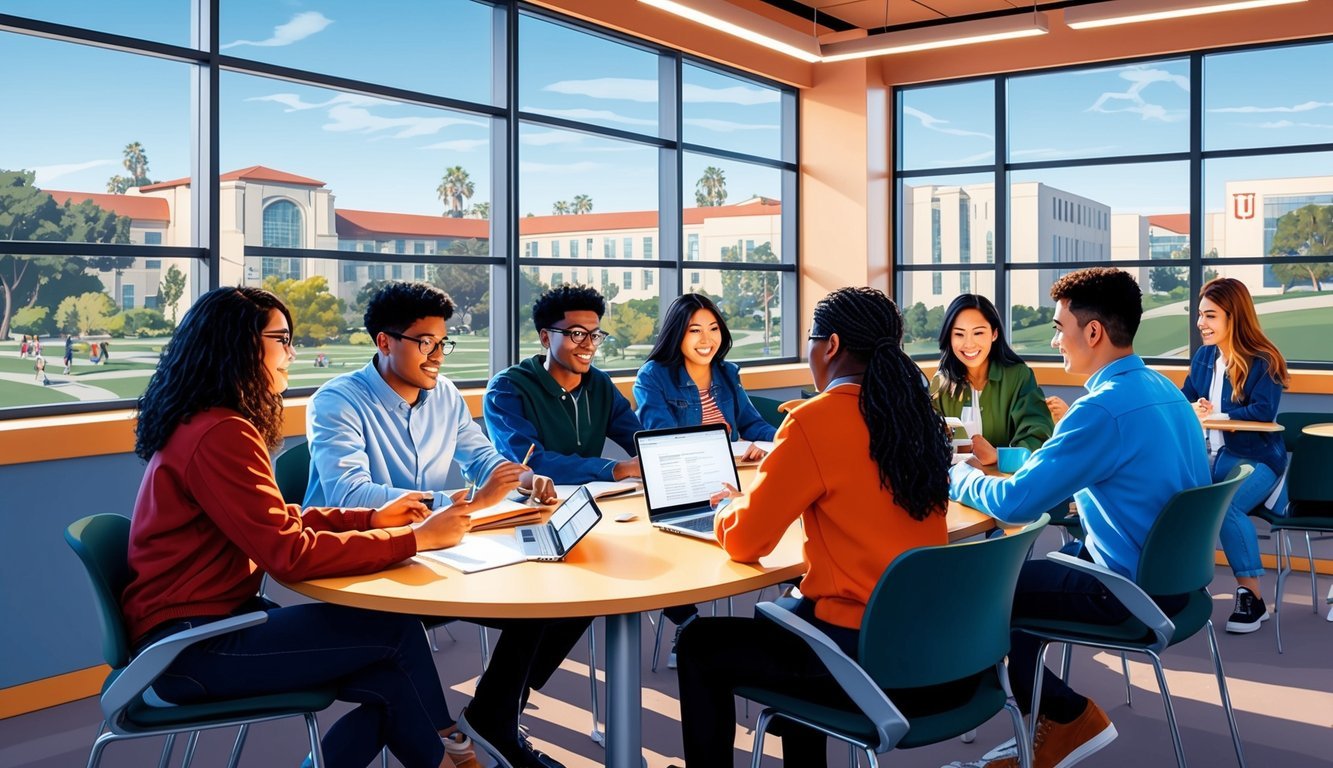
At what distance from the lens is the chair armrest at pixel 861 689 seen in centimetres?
188

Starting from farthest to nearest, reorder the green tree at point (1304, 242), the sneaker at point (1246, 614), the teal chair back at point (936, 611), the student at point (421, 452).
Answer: the green tree at point (1304, 242) → the sneaker at point (1246, 614) → the student at point (421, 452) → the teal chair back at point (936, 611)

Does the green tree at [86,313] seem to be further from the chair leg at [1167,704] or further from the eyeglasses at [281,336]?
the chair leg at [1167,704]

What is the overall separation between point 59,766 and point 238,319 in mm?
1724

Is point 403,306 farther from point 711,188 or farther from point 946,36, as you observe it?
point 711,188

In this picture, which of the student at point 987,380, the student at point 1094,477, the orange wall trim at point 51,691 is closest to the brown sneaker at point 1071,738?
the student at point 1094,477

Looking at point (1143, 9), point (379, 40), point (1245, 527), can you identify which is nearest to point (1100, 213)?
point (1143, 9)

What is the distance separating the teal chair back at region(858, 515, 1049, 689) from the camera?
6.10 feet

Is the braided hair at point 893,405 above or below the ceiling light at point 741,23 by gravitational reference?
below

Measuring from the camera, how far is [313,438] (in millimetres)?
2734

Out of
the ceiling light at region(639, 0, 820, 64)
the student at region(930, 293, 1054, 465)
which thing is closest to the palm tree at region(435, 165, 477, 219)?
the ceiling light at region(639, 0, 820, 64)

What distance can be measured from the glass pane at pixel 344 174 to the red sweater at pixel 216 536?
2.44 m

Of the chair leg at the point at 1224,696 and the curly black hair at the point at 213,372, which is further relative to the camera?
the chair leg at the point at 1224,696

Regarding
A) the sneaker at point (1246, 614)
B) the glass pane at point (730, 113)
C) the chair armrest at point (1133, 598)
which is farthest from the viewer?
the glass pane at point (730, 113)

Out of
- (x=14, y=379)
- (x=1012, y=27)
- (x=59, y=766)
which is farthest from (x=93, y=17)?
(x=1012, y=27)
